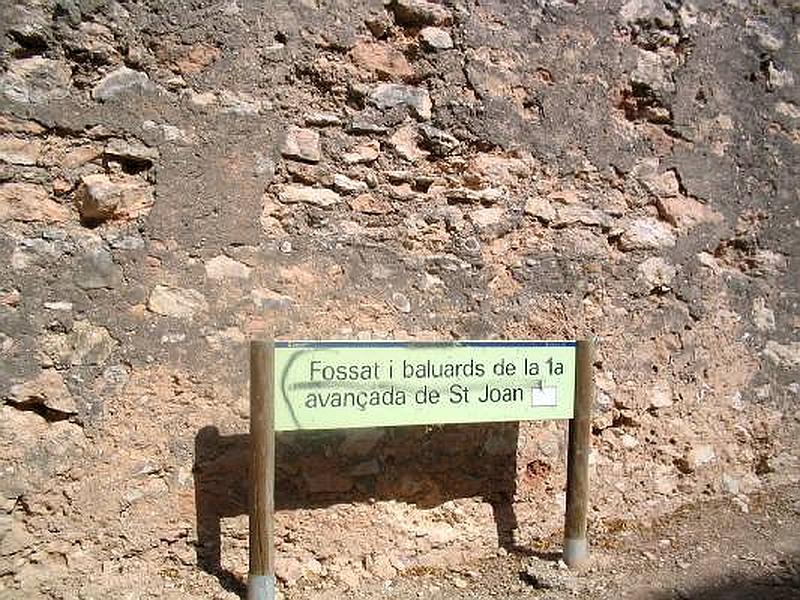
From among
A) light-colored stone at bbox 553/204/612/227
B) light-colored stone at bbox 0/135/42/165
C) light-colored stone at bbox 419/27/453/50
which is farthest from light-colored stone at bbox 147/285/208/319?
light-colored stone at bbox 553/204/612/227

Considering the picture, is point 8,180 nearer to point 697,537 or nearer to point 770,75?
point 697,537

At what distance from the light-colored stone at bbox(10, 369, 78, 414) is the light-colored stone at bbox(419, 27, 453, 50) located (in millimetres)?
1735

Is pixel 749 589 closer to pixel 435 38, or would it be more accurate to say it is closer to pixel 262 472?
pixel 262 472

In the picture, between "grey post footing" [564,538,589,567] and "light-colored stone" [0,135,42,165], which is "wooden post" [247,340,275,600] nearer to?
"light-colored stone" [0,135,42,165]

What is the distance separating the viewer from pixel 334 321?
2764 millimetres

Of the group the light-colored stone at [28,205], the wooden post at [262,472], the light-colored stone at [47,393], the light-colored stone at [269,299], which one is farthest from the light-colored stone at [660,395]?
the light-colored stone at [28,205]

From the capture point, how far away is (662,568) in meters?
2.92

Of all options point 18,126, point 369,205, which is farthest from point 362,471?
point 18,126

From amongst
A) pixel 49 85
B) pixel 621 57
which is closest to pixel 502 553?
pixel 621 57

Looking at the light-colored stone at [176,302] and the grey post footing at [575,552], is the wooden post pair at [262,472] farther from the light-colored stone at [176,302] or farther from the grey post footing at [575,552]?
the grey post footing at [575,552]

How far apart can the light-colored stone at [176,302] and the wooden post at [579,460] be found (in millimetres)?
1317

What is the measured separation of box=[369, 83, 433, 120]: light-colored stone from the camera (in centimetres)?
286

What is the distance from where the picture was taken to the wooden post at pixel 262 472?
7.65ft

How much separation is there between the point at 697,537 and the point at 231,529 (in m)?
1.83
